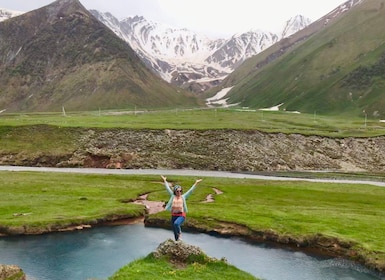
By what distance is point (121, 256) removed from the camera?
5019 cm

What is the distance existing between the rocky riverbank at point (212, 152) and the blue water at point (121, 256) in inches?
2797

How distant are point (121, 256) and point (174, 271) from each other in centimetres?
1564

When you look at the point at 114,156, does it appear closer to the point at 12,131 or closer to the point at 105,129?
the point at 105,129

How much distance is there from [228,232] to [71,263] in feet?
69.6

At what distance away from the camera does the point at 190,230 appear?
6178 centimetres

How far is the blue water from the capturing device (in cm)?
4553

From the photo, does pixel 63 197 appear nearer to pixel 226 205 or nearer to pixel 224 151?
pixel 226 205

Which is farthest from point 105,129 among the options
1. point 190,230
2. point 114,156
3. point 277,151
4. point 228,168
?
point 190,230

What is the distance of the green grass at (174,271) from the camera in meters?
35.5

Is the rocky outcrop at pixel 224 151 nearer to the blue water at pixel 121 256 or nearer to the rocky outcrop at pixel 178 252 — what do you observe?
the blue water at pixel 121 256

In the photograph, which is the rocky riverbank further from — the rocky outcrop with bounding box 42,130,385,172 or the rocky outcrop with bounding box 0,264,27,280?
the rocky outcrop with bounding box 0,264,27,280

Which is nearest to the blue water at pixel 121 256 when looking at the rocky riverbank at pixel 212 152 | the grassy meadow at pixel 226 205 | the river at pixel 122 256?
the river at pixel 122 256

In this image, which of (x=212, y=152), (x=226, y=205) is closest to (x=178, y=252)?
(x=226, y=205)

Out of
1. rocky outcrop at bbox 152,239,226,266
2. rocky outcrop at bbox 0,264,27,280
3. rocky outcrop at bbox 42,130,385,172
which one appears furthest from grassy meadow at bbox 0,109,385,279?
rocky outcrop at bbox 152,239,226,266
